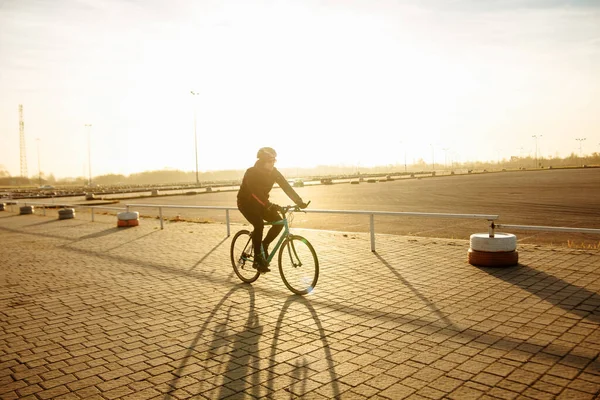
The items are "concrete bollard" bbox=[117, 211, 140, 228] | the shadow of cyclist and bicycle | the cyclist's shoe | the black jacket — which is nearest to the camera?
the shadow of cyclist and bicycle

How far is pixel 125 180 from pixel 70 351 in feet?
640

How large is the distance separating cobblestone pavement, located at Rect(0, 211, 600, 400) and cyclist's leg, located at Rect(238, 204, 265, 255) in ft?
2.37

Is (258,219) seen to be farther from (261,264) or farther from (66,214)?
(66,214)

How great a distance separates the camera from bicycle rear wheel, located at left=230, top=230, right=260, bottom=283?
719 centimetres

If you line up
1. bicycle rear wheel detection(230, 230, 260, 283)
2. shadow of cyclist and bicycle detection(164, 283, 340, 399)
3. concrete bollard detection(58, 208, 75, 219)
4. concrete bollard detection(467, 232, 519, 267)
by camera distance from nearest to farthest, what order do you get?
1. shadow of cyclist and bicycle detection(164, 283, 340, 399)
2. bicycle rear wheel detection(230, 230, 260, 283)
3. concrete bollard detection(467, 232, 519, 267)
4. concrete bollard detection(58, 208, 75, 219)

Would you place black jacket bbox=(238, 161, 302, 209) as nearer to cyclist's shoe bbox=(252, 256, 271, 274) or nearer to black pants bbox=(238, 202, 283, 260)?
black pants bbox=(238, 202, 283, 260)

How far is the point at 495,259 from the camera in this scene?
7.64 meters

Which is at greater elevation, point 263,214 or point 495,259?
point 263,214

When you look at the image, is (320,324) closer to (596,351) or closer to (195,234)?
(596,351)

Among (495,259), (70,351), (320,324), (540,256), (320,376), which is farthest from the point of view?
(540,256)

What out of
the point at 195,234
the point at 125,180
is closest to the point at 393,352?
the point at 195,234

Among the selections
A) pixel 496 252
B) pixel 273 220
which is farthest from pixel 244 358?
pixel 496 252

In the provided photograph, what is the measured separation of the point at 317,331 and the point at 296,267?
1831 millimetres

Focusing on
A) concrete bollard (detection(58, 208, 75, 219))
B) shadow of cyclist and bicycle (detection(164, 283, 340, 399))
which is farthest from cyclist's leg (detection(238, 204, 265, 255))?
concrete bollard (detection(58, 208, 75, 219))
